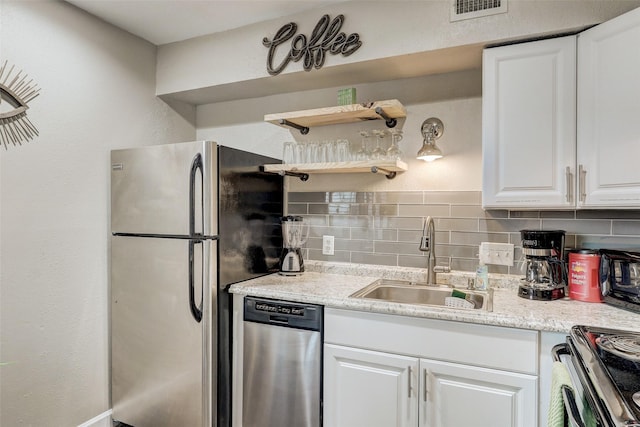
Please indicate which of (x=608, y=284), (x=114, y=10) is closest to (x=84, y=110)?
(x=114, y=10)

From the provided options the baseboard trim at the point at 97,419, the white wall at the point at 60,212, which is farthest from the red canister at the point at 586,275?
the baseboard trim at the point at 97,419

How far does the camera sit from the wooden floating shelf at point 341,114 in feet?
6.51

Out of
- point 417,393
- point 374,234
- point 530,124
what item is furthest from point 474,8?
point 417,393

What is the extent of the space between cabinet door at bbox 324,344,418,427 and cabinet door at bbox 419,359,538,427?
65 millimetres

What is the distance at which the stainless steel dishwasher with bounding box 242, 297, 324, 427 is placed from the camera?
176cm

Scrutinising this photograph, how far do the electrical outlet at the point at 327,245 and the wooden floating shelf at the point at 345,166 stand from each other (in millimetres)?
473

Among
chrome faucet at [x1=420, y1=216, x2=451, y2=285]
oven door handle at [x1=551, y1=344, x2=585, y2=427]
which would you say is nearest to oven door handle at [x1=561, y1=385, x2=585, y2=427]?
oven door handle at [x1=551, y1=344, x2=585, y2=427]

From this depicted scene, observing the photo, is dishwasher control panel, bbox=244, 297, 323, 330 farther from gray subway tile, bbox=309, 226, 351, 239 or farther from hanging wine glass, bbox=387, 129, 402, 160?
hanging wine glass, bbox=387, 129, 402, 160

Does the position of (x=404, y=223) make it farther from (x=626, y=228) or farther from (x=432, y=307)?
(x=626, y=228)

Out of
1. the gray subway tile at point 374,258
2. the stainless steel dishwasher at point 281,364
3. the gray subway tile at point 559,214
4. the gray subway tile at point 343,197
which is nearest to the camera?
the stainless steel dishwasher at point 281,364

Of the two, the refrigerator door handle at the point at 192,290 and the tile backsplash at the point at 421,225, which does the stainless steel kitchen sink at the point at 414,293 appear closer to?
the tile backsplash at the point at 421,225

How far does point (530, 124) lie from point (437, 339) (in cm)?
105

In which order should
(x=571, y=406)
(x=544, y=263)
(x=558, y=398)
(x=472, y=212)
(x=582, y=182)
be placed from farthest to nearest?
(x=472, y=212) → (x=544, y=263) → (x=582, y=182) → (x=558, y=398) → (x=571, y=406)

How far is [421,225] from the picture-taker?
7.16 ft
